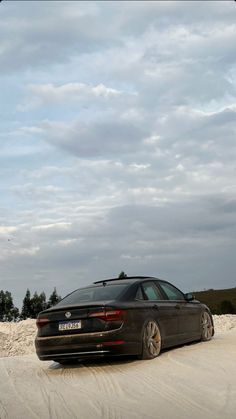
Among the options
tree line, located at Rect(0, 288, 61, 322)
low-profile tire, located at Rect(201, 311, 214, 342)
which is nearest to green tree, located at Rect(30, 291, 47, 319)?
tree line, located at Rect(0, 288, 61, 322)

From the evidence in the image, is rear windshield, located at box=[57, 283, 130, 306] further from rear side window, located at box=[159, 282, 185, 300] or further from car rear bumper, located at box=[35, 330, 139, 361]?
rear side window, located at box=[159, 282, 185, 300]

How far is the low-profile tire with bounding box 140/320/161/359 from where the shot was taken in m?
9.11

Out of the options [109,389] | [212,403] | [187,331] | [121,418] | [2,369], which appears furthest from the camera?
[187,331]

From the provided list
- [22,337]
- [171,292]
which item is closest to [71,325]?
[171,292]

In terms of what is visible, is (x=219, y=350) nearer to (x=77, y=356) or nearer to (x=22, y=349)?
(x=77, y=356)

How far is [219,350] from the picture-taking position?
396 inches

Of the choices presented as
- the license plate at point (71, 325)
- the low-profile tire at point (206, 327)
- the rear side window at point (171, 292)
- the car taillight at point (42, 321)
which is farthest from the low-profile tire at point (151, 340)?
the low-profile tire at point (206, 327)

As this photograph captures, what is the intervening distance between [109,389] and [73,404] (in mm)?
806

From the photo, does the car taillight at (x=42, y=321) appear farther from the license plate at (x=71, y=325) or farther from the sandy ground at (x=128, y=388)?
the sandy ground at (x=128, y=388)

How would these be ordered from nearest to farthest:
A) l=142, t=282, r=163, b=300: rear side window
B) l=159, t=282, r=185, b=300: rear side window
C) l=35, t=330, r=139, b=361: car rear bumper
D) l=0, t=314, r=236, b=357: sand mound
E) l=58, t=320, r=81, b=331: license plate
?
l=35, t=330, r=139, b=361: car rear bumper < l=58, t=320, r=81, b=331: license plate < l=142, t=282, r=163, b=300: rear side window < l=159, t=282, r=185, b=300: rear side window < l=0, t=314, r=236, b=357: sand mound

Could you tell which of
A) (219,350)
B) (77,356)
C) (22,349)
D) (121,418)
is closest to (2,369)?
(77,356)

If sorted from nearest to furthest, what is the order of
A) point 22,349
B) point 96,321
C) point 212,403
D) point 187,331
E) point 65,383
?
point 212,403 → point 65,383 → point 96,321 → point 187,331 → point 22,349

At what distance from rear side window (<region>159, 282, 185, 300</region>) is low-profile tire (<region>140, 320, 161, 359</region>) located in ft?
4.50

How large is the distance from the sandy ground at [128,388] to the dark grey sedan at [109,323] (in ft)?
0.90
